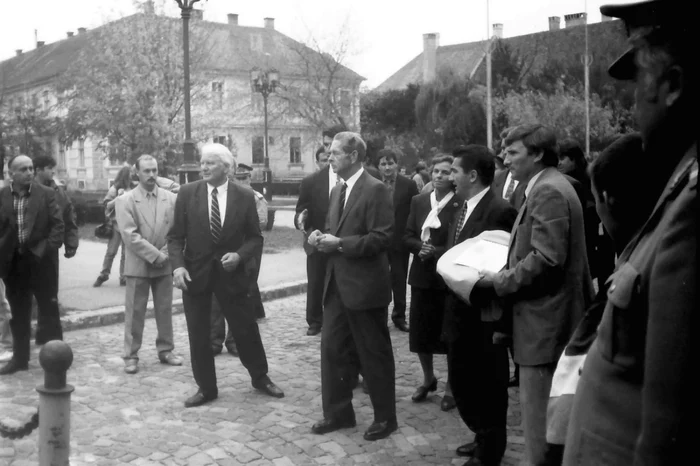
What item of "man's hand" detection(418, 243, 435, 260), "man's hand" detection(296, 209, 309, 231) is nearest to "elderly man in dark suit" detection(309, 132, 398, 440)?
"man's hand" detection(418, 243, 435, 260)

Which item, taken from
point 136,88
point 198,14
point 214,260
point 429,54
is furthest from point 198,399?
point 429,54

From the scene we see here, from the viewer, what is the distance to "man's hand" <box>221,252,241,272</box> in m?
6.57

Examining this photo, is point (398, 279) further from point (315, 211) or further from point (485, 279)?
point (485, 279)

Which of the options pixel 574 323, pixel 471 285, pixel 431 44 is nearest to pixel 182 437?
pixel 471 285

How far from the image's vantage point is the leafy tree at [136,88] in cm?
3058

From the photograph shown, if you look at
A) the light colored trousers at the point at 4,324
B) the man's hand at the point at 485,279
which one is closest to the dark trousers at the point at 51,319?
the light colored trousers at the point at 4,324

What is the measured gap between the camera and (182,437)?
18.6 feet

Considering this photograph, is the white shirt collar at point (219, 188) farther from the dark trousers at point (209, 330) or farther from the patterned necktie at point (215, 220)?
the dark trousers at point (209, 330)

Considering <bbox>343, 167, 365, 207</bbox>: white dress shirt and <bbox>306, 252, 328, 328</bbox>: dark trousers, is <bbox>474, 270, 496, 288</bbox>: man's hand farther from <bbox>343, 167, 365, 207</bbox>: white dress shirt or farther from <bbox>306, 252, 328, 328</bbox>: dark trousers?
<bbox>306, 252, 328, 328</bbox>: dark trousers

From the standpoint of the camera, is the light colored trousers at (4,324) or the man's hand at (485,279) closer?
the man's hand at (485,279)

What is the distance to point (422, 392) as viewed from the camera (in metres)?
6.53

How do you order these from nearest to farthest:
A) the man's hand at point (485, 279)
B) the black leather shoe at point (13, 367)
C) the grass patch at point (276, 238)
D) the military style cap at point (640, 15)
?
the military style cap at point (640, 15) → the man's hand at point (485, 279) → the black leather shoe at point (13, 367) → the grass patch at point (276, 238)

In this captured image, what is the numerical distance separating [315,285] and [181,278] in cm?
260

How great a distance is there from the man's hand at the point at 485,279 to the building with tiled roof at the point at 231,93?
2924 centimetres
